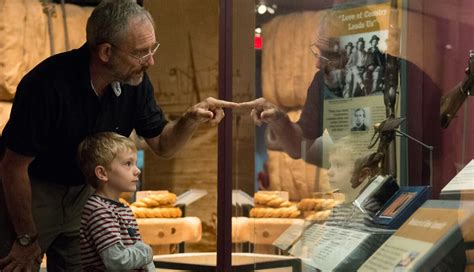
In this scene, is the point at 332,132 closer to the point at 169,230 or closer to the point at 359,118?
the point at 359,118

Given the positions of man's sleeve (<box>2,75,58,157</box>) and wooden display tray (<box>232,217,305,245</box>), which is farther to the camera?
wooden display tray (<box>232,217,305,245</box>)

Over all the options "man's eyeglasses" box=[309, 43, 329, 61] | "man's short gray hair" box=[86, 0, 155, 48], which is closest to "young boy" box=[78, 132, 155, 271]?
"man's short gray hair" box=[86, 0, 155, 48]

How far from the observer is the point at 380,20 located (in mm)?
2752

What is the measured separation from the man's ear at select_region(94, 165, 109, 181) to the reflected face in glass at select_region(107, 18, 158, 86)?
27 cm

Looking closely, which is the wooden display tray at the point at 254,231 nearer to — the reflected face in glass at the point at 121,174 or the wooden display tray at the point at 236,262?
the wooden display tray at the point at 236,262

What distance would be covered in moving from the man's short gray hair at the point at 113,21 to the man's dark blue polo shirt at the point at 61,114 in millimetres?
75

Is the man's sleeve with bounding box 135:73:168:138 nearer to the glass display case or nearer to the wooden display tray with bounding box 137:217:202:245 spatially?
the glass display case

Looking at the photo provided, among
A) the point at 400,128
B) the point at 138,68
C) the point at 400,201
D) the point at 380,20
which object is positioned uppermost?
the point at 380,20

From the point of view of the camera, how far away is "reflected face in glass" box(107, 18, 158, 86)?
7.77 ft

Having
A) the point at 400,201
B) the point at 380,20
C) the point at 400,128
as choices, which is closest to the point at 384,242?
the point at 400,201

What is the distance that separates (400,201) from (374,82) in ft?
1.47

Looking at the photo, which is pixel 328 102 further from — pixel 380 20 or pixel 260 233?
pixel 260 233

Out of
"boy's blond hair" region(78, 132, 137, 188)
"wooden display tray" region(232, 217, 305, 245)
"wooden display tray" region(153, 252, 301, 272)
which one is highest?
"boy's blond hair" region(78, 132, 137, 188)

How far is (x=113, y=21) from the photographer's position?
2365 mm
